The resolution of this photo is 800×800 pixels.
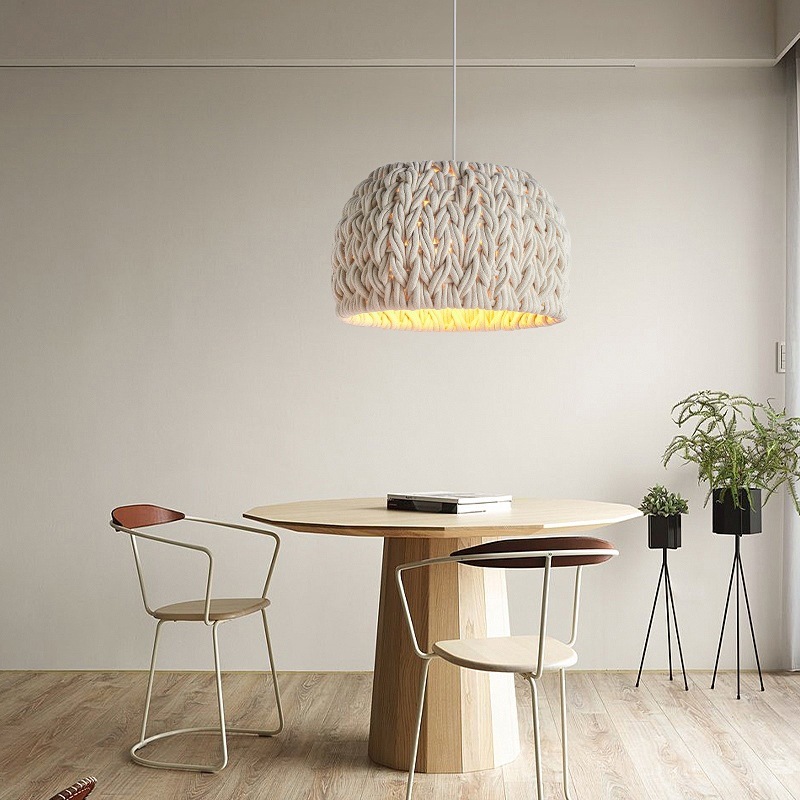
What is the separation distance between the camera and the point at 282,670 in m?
3.96

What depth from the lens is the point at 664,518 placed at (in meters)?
3.70

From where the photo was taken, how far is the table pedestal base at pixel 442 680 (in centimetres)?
265

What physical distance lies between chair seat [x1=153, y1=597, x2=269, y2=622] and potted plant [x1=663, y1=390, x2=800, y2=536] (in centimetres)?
180

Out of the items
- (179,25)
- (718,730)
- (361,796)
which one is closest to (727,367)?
(718,730)

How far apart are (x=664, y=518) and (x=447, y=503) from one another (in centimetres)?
133

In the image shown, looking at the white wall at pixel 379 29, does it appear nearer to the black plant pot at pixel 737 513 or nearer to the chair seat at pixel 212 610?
the black plant pot at pixel 737 513

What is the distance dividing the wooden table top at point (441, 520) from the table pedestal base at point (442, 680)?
149 millimetres

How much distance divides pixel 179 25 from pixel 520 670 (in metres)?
3.13

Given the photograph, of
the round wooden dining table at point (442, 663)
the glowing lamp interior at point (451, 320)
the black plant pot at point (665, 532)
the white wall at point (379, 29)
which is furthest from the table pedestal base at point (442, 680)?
the white wall at point (379, 29)

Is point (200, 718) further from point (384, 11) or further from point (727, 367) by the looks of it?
point (384, 11)

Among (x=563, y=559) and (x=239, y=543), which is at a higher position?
(x=563, y=559)

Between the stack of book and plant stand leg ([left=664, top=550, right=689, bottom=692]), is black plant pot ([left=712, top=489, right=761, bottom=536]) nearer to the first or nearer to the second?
plant stand leg ([left=664, top=550, right=689, bottom=692])

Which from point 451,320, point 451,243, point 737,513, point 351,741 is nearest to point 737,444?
point 737,513

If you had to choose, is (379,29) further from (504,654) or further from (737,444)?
(504,654)
